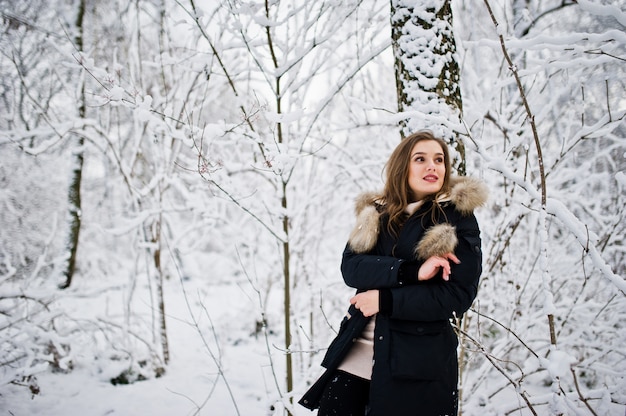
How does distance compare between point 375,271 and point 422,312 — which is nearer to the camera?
point 422,312

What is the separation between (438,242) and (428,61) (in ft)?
3.63

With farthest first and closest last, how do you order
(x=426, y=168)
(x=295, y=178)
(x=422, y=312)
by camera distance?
(x=295, y=178), (x=426, y=168), (x=422, y=312)

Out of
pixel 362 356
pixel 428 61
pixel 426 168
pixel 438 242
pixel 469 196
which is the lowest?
pixel 362 356

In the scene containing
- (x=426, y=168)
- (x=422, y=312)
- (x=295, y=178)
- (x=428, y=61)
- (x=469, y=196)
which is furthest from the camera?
(x=295, y=178)

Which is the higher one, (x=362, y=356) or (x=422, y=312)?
(x=422, y=312)

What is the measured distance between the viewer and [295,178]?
461 cm

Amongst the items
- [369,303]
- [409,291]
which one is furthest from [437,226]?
[369,303]

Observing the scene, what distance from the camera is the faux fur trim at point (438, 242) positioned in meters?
1.27

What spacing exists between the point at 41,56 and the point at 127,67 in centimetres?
205

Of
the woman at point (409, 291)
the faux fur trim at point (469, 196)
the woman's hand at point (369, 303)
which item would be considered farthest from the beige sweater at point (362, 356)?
the faux fur trim at point (469, 196)

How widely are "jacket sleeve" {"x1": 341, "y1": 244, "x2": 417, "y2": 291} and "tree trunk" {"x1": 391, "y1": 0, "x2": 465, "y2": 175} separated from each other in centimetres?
84

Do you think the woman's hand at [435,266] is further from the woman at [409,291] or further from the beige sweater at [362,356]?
the beige sweater at [362,356]

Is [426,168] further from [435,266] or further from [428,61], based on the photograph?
[428,61]

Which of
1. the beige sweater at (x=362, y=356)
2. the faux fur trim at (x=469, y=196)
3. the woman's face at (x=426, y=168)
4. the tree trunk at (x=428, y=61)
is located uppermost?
the tree trunk at (x=428, y=61)
